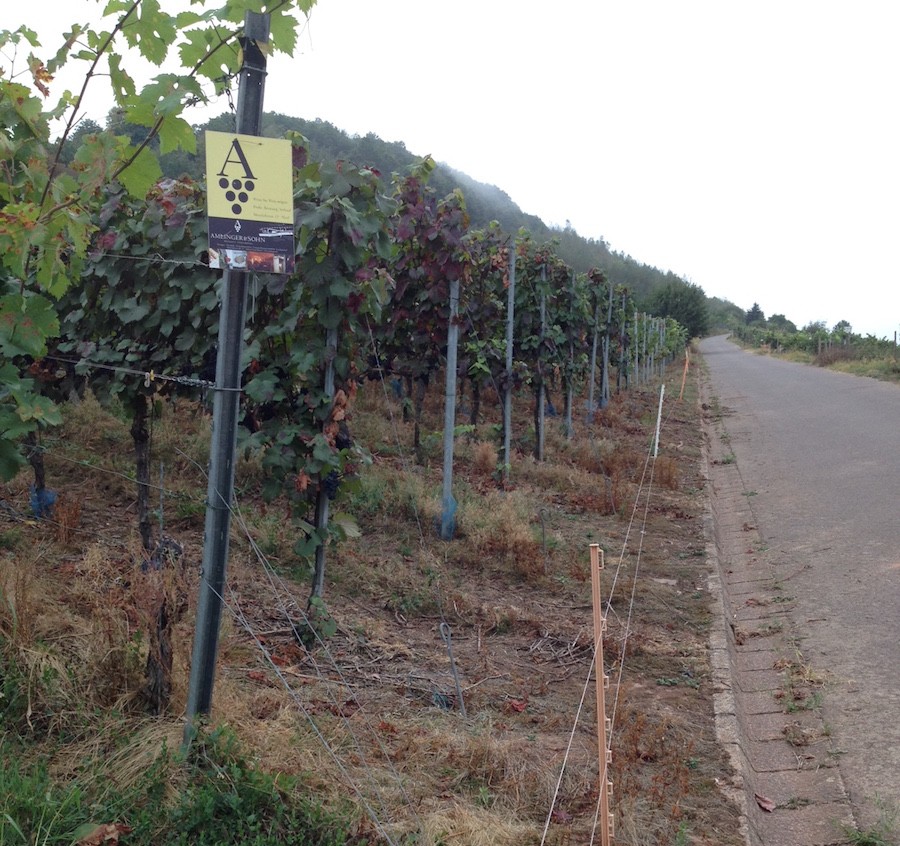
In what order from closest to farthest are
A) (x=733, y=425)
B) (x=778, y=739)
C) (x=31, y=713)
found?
(x=31, y=713), (x=778, y=739), (x=733, y=425)

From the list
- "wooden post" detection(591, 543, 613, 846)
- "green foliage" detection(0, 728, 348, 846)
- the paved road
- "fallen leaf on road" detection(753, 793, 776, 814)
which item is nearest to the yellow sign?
"wooden post" detection(591, 543, 613, 846)

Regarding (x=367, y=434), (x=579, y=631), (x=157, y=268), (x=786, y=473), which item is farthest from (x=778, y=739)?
(x=786, y=473)

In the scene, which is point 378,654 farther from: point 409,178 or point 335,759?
point 409,178

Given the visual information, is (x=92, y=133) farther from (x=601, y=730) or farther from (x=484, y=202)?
(x=484, y=202)

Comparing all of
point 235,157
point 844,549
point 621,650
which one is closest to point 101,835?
point 235,157

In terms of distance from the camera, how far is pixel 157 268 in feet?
20.8

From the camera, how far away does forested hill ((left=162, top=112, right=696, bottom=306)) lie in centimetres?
5187

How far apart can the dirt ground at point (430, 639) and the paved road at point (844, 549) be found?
78cm

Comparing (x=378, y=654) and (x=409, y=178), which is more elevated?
(x=409, y=178)

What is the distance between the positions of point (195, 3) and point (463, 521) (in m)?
6.07

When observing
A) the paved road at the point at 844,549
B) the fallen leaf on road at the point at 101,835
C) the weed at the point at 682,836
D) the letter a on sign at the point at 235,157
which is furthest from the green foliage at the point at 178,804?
the paved road at the point at 844,549

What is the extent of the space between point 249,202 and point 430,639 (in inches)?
152

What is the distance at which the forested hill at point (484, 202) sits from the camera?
2042 inches

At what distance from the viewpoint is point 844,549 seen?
9.05 m
